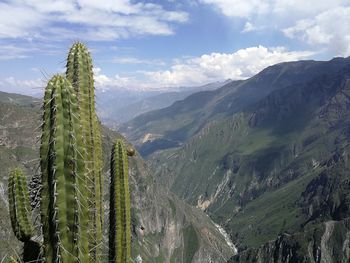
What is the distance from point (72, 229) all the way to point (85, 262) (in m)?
0.95

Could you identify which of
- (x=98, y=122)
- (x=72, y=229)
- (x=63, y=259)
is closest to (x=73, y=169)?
(x=72, y=229)

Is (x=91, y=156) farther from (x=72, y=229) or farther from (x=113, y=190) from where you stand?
(x=72, y=229)

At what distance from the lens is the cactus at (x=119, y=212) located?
54.0 ft

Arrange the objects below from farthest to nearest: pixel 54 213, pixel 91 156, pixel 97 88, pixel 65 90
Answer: pixel 97 88 < pixel 91 156 < pixel 65 90 < pixel 54 213

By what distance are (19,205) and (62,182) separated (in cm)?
638

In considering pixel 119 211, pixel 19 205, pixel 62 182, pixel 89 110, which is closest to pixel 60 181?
pixel 62 182

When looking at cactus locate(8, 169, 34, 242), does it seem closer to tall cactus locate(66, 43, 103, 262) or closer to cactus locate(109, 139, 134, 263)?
tall cactus locate(66, 43, 103, 262)

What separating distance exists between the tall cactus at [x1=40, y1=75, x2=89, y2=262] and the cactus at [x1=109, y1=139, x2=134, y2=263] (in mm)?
6217

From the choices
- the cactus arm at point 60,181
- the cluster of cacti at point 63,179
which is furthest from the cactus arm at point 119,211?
the cactus arm at point 60,181

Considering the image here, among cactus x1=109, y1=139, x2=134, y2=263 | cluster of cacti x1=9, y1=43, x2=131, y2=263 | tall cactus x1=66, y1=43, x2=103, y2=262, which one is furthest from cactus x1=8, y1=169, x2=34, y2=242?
cluster of cacti x1=9, y1=43, x2=131, y2=263

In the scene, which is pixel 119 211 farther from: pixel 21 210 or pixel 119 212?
pixel 21 210

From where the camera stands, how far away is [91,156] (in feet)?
47.0

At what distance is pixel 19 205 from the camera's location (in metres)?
15.2

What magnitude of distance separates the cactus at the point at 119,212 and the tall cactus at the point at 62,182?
6.22 m
